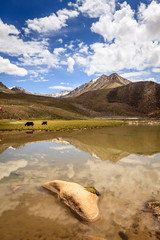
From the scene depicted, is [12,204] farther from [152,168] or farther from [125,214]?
[152,168]

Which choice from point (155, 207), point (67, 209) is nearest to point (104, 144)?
point (155, 207)

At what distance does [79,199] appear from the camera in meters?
6.70

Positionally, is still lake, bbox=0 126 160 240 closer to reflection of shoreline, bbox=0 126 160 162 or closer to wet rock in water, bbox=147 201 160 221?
wet rock in water, bbox=147 201 160 221

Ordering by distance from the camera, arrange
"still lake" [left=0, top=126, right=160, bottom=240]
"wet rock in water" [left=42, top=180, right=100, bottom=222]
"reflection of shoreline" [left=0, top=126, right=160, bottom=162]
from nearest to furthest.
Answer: "still lake" [left=0, top=126, right=160, bottom=240]
"wet rock in water" [left=42, top=180, right=100, bottom=222]
"reflection of shoreline" [left=0, top=126, right=160, bottom=162]

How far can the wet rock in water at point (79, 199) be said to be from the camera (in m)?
6.09

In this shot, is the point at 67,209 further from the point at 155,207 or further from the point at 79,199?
the point at 155,207

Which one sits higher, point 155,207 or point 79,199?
point 79,199

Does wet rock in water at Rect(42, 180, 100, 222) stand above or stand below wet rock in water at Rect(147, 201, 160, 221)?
above

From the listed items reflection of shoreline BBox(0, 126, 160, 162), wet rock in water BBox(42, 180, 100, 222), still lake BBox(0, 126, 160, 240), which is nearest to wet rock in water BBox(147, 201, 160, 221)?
still lake BBox(0, 126, 160, 240)

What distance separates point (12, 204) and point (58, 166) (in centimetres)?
528

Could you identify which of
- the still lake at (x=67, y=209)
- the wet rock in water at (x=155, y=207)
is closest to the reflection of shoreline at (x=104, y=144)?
the still lake at (x=67, y=209)

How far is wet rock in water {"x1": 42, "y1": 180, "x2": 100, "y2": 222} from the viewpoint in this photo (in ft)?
20.0

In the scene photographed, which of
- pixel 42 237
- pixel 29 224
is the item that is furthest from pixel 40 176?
pixel 42 237

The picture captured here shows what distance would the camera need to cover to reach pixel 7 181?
902 cm
